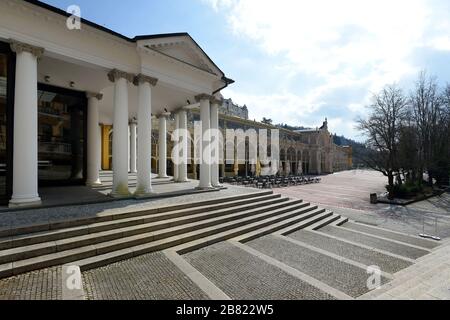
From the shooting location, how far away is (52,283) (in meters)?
4.35

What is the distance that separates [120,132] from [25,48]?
12.3ft

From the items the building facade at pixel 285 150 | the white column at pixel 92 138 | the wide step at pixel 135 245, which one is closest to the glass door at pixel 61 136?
the white column at pixel 92 138

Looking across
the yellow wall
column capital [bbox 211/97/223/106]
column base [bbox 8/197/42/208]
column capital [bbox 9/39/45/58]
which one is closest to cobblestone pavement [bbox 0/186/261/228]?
column base [bbox 8/197/42/208]

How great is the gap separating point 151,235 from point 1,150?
5780 mm

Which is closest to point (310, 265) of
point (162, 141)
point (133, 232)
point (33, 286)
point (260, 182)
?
point (133, 232)

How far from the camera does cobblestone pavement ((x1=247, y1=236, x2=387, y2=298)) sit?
17.4ft

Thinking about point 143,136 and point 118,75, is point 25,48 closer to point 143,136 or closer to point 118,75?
point 118,75

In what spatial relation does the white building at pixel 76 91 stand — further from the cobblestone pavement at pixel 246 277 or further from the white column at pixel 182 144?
the cobblestone pavement at pixel 246 277

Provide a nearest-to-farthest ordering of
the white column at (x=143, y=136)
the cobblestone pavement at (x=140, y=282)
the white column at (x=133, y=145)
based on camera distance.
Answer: the cobblestone pavement at (x=140, y=282)
the white column at (x=143, y=136)
the white column at (x=133, y=145)

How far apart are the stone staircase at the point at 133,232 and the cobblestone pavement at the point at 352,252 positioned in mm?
968

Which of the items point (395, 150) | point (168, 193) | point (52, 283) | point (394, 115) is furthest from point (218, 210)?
point (394, 115)

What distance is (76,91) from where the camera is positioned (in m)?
12.5

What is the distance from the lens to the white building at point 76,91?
23.9 ft

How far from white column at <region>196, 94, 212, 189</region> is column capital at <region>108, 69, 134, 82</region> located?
383cm
